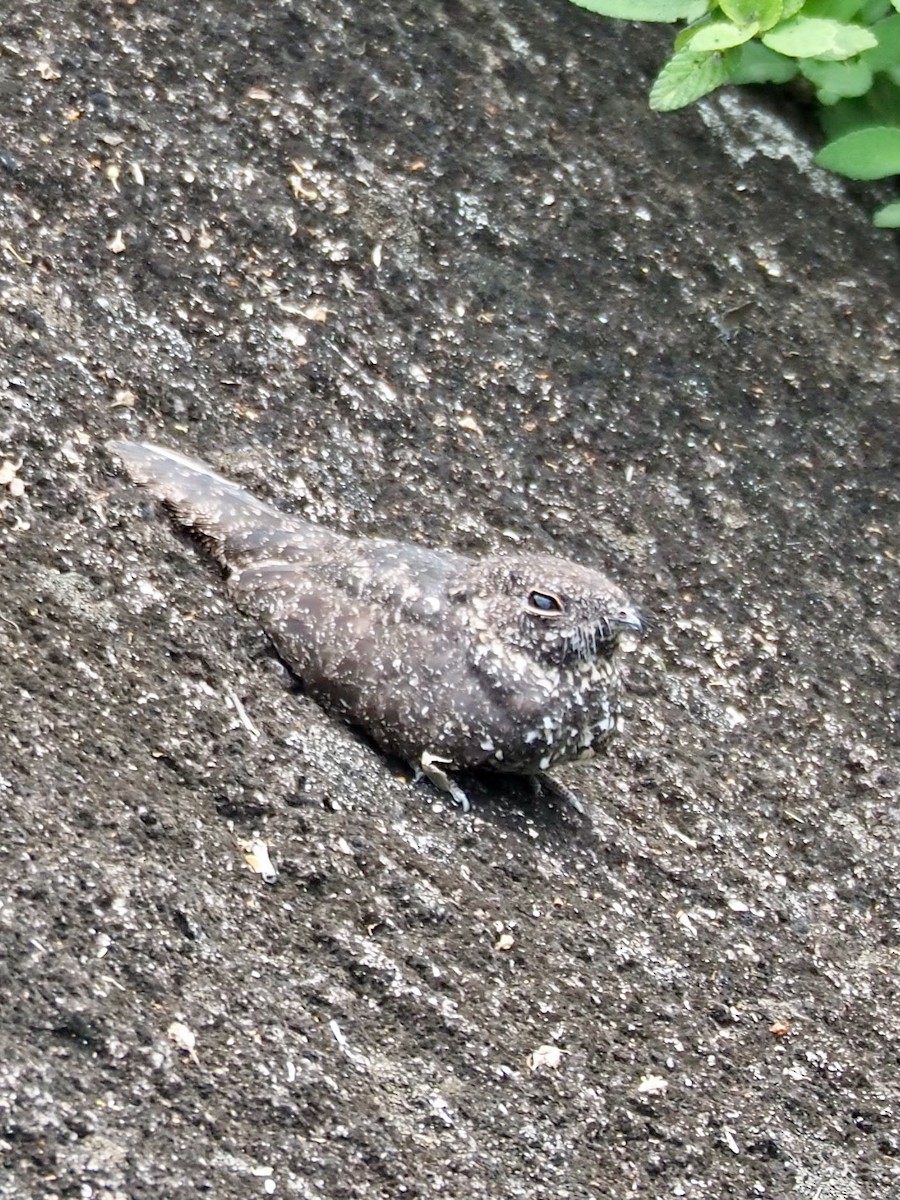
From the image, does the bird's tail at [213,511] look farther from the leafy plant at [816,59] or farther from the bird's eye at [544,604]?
the leafy plant at [816,59]

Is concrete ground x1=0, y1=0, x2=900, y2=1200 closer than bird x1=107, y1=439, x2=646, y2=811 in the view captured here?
Yes

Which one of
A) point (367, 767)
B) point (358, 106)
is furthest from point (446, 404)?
point (367, 767)

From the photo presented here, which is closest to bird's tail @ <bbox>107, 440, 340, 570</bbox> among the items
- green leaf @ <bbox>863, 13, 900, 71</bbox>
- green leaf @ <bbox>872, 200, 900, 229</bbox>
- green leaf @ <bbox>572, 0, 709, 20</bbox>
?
green leaf @ <bbox>572, 0, 709, 20</bbox>

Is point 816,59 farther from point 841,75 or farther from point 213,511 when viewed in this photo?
point 213,511

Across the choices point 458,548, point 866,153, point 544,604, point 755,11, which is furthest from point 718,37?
point 544,604

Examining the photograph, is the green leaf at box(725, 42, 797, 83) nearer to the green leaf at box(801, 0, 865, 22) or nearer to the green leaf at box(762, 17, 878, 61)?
the green leaf at box(801, 0, 865, 22)

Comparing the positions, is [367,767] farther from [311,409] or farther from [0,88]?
[0,88]
